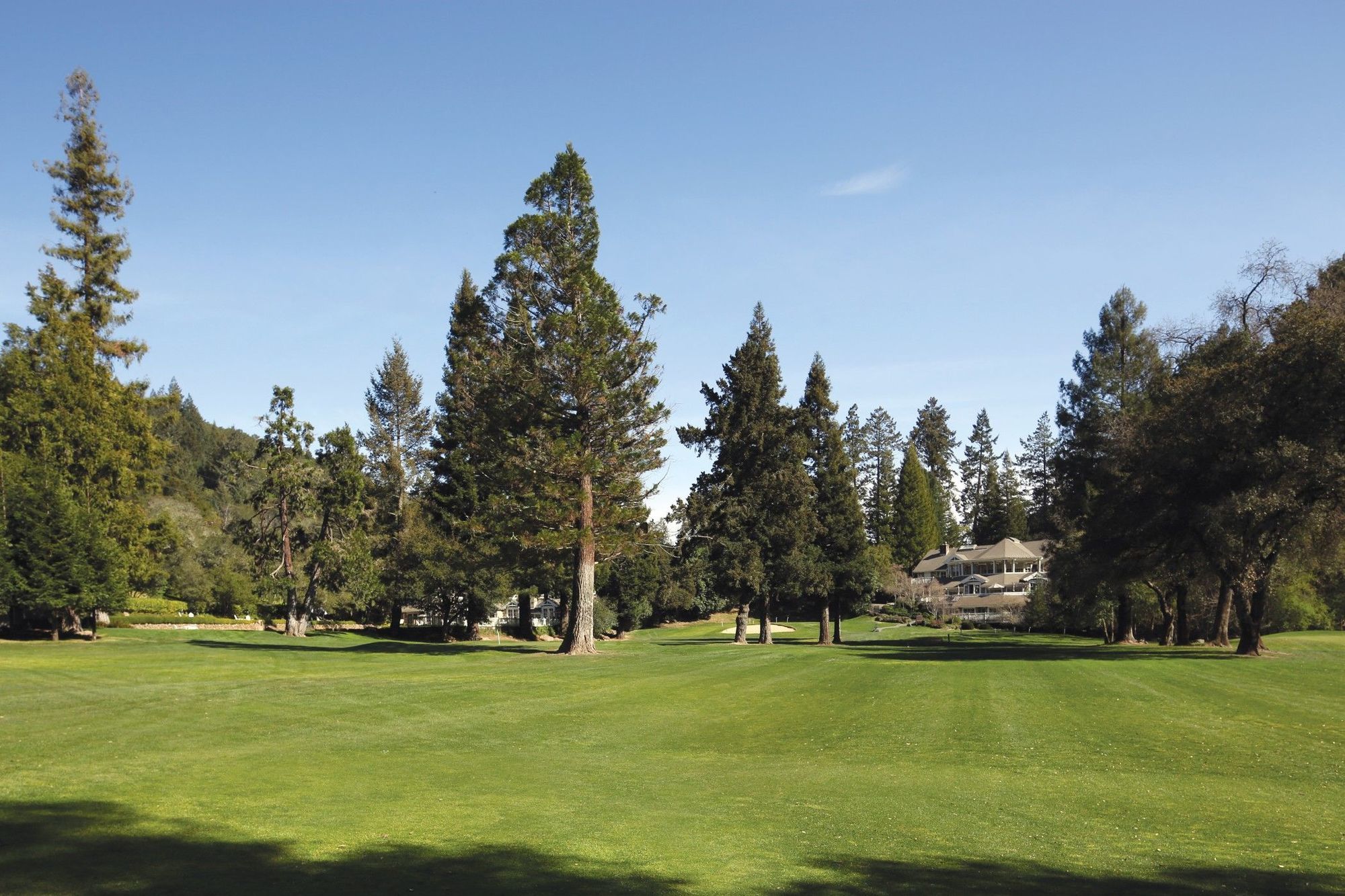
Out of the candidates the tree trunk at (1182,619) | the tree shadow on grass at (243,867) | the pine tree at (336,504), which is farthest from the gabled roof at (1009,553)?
the tree shadow on grass at (243,867)

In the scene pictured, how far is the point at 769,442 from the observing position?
5584 centimetres

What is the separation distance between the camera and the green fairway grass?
816cm

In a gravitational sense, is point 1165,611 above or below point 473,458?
below

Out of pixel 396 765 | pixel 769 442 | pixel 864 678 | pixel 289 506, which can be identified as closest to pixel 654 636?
pixel 769 442

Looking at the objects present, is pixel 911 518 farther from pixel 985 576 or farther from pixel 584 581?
pixel 584 581

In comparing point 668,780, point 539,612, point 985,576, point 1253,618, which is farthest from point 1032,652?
point 539,612

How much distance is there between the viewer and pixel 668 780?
14.0 meters

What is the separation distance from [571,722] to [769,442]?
1468 inches

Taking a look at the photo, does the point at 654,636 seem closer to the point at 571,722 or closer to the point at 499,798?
the point at 571,722

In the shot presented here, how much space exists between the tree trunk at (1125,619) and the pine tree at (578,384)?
30.3m

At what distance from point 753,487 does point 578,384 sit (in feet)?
67.7

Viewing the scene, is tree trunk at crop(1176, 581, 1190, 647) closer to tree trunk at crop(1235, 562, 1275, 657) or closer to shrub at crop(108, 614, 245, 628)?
tree trunk at crop(1235, 562, 1275, 657)

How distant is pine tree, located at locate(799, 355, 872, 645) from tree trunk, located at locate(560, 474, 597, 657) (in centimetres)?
2037

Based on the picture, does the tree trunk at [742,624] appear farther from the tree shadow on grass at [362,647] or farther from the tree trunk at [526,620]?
the tree trunk at [526,620]
